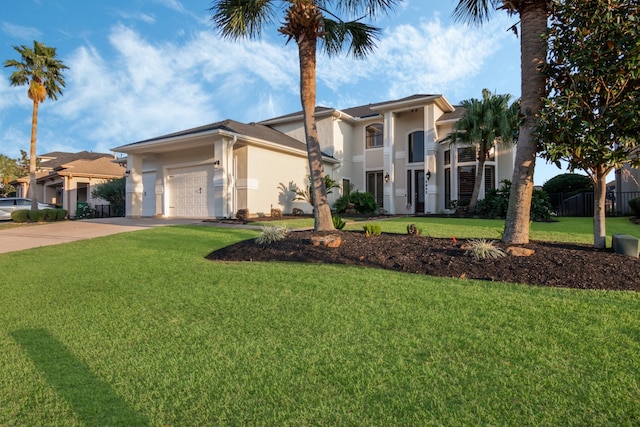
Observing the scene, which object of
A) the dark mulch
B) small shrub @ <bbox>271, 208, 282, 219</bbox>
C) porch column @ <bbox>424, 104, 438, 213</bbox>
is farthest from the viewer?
porch column @ <bbox>424, 104, 438, 213</bbox>

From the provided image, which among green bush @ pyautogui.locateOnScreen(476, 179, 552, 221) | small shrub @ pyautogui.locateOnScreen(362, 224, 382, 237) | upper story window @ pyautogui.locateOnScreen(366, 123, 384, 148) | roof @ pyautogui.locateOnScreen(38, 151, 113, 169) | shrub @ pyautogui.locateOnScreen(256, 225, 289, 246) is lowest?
shrub @ pyautogui.locateOnScreen(256, 225, 289, 246)

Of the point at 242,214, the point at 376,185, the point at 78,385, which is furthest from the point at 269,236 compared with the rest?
the point at 376,185

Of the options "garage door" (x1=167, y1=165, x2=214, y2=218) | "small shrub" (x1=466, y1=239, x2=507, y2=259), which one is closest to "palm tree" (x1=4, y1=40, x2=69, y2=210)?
"garage door" (x1=167, y1=165, x2=214, y2=218)

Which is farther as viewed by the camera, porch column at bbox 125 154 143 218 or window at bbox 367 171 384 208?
window at bbox 367 171 384 208

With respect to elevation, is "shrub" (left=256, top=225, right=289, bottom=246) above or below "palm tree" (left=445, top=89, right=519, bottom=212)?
below

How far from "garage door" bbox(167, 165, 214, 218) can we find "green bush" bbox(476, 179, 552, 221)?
39.5ft

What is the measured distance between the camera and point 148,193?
62.0 ft

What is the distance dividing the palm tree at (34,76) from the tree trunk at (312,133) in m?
17.3

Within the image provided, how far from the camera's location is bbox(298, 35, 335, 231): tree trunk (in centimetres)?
835

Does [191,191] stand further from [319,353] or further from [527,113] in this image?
[319,353]

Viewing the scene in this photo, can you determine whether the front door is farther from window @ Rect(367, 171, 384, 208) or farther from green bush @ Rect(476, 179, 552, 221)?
green bush @ Rect(476, 179, 552, 221)

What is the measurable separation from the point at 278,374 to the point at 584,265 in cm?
466

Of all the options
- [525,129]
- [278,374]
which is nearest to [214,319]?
[278,374]

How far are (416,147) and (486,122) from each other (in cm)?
500
